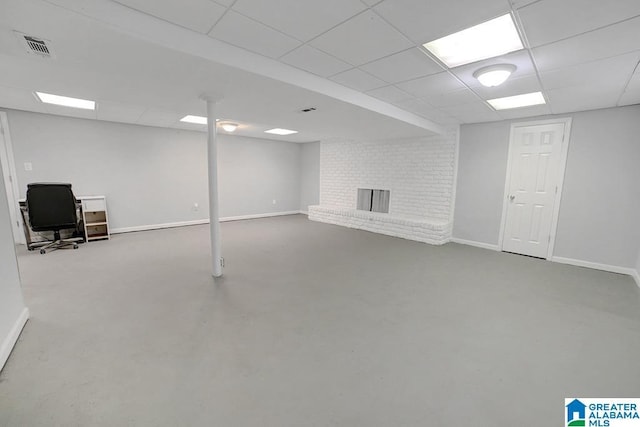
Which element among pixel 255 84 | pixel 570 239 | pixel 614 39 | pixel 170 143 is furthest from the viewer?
pixel 170 143

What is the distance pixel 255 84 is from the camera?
268cm

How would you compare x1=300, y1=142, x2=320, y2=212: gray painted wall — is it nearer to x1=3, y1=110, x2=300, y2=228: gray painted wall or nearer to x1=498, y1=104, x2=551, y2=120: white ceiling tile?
x1=3, y1=110, x2=300, y2=228: gray painted wall

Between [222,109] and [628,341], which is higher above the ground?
[222,109]

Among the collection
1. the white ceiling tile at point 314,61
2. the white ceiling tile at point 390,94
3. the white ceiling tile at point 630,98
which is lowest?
the white ceiling tile at point 630,98

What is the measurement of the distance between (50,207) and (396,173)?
652 cm

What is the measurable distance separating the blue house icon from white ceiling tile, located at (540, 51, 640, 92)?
2.75 metres

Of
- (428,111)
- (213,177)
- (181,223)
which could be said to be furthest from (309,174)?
(213,177)

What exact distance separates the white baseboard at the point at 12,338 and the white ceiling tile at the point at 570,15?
413 centimetres

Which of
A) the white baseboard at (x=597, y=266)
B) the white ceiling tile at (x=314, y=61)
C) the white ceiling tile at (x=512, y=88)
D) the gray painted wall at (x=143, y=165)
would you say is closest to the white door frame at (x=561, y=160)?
the white baseboard at (x=597, y=266)

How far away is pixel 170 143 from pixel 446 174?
20.5 ft

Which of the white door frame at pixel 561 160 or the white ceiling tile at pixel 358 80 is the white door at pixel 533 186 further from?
the white ceiling tile at pixel 358 80

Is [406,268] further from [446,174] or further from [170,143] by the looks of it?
[170,143]

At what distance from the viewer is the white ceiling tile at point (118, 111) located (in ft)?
13.5

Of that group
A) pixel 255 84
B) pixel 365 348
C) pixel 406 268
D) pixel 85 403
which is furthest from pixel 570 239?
pixel 85 403
